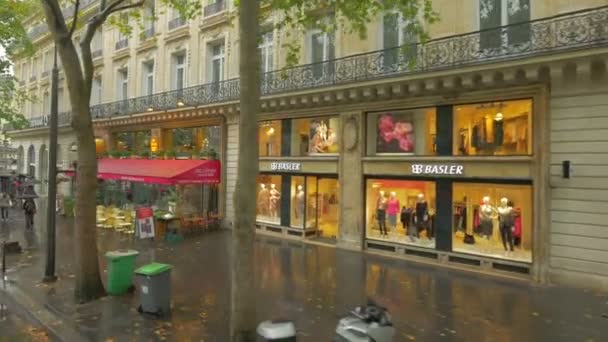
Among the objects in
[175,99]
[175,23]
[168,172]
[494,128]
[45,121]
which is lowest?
[168,172]

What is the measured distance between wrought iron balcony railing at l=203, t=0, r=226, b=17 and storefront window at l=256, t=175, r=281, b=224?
693cm

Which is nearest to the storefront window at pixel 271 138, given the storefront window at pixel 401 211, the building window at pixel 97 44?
the storefront window at pixel 401 211

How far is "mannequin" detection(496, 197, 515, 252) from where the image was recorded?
9.77 metres

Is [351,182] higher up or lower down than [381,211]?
higher up

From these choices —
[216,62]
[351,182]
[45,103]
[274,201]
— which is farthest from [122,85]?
[351,182]

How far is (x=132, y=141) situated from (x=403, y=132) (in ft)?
49.7

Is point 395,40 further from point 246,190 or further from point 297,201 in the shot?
point 246,190

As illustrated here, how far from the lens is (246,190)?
17.1 feet

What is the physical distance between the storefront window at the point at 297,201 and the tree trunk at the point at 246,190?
8917 millimetres

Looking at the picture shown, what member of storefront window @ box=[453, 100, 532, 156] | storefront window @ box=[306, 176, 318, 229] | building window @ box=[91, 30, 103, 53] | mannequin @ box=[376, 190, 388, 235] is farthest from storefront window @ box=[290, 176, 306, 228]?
building window @ box=[91, 30, 103, 53]

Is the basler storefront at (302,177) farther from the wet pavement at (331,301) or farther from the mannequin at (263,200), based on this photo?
the wet pavement at (331,301)

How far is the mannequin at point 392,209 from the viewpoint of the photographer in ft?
39.0

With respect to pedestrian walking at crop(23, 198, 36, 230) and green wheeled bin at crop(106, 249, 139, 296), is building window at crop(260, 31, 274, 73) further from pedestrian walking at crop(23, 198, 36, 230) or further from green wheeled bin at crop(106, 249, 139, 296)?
pedestrian walking at crop(23, 198, 36, 230)

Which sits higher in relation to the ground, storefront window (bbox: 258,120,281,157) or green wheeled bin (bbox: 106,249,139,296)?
storefront window (bbox: 258,120,281,157)
